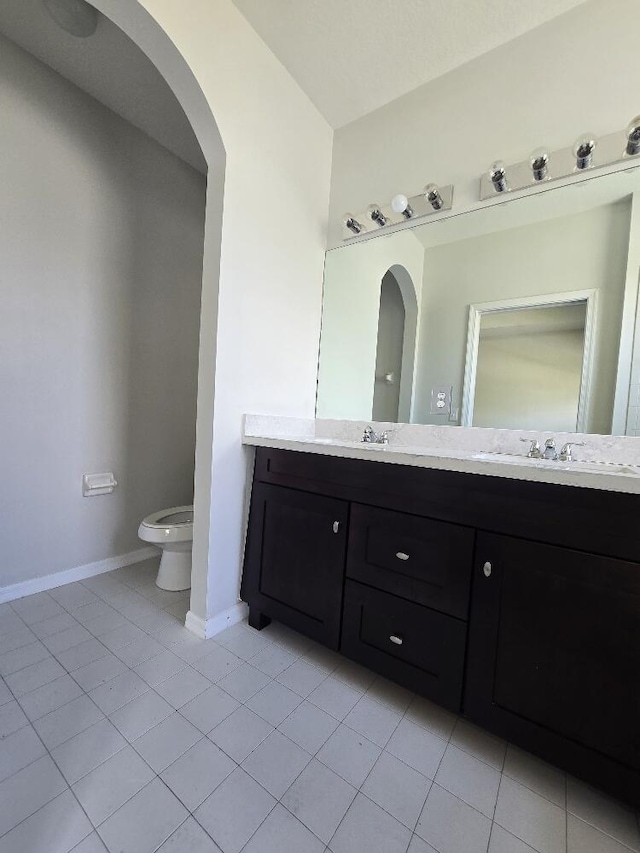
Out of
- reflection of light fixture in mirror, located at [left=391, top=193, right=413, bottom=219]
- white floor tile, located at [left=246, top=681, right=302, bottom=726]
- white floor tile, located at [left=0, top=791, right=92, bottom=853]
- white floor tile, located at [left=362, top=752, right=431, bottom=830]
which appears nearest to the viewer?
white floor tile, located at [left=0, top=791, right=92, bottom=853]

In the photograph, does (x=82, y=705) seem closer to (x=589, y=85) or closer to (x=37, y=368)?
(x=37, y=368)

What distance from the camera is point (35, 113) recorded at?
5.32ft

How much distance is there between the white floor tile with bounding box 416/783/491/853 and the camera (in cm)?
81

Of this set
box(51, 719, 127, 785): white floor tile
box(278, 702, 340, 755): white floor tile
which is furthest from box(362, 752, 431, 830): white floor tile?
box(51, 719, 127, 785): white floor tile

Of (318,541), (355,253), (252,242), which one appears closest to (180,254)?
(252,242)

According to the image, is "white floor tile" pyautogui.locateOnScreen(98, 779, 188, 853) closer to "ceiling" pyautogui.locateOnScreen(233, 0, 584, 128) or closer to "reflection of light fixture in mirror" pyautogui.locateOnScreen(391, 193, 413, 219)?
"reflection of light fixture in mirror" pyautogui.locateOnScreen(391, 193, 413, 219)

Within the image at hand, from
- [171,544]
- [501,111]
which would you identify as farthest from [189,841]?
[501,111]

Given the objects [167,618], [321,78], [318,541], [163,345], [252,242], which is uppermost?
[321,78]

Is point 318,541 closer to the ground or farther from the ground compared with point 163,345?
closer to the ground

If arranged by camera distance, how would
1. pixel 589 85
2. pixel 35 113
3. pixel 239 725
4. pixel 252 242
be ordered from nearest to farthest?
pixel 239 725 < pixel 589 85 < pixel 252 242 < pixel 35 113

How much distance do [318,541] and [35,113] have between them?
2.31 meters

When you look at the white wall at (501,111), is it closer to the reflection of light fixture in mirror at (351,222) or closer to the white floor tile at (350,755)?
the reflection of light fixture in mirror at (351,222)

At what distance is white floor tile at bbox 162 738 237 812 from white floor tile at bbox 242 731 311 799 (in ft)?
0.20

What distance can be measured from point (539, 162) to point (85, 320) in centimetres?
215
